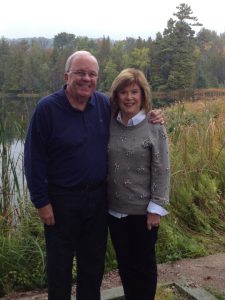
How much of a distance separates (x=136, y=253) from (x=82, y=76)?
3.22ft

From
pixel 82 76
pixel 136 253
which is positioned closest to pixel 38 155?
pixel 82 76

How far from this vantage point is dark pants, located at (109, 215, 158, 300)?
7.27 ft

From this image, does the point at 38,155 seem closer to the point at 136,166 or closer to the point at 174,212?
the point at 136,166

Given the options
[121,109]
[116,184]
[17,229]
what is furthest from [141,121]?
[17,229]

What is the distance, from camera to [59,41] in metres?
57.3

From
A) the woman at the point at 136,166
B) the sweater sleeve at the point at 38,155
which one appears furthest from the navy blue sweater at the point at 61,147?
the woman at the point at 136,166

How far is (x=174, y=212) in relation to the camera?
13.1 feet

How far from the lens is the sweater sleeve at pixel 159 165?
2.10 metres

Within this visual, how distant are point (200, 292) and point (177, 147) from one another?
2272 millimetres

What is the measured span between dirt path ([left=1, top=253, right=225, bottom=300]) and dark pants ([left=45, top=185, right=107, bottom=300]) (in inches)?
22.5

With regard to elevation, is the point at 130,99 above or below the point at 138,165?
above

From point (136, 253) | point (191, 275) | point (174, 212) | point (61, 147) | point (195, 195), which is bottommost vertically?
point (191, 275)

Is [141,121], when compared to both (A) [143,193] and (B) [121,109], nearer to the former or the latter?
(B) [121,109]

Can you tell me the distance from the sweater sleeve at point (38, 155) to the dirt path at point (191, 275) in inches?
40.4
